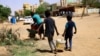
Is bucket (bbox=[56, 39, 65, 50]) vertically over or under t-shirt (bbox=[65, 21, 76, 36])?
under

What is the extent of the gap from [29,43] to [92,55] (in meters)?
4.18

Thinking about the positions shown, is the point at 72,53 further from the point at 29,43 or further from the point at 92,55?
the point at 29,43

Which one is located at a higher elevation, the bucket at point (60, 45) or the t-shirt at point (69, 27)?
the t-shirt at point (69, 27)

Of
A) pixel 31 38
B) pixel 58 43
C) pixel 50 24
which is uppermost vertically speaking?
pixel 50 24

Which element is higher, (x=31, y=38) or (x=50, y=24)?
(x=50, y=24)

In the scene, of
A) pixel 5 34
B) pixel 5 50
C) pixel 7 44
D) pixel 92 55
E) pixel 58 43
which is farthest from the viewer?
pixel 5 34

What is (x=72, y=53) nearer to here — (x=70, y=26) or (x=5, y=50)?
(x=70, y=26)

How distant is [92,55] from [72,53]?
2.98ft

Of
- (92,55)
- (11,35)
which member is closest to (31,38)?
(11,35)

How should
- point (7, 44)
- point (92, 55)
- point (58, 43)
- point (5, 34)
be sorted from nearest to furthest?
1. point (92, 55)
2. point (58, 43)
3. point (7, 44)
4. point (5, 34)

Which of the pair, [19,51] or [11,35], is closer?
[19,51]

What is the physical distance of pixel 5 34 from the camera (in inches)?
579

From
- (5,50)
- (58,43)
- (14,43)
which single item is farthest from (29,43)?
(58,43)

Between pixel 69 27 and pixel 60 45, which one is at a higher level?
pixel 69 27
